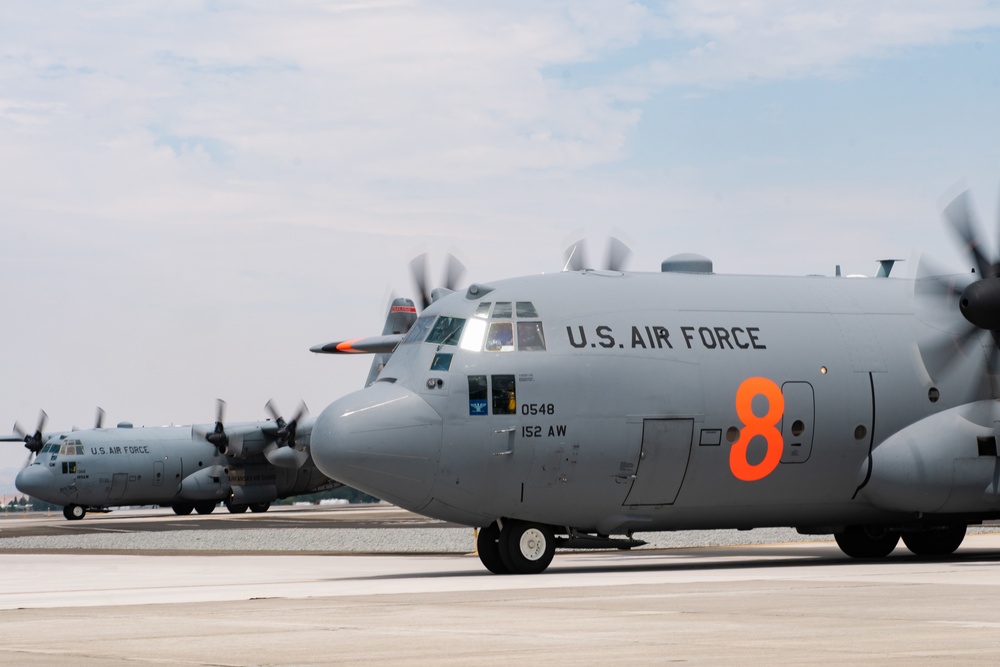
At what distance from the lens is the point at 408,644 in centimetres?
1302

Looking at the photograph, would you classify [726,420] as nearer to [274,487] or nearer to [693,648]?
[693,648]

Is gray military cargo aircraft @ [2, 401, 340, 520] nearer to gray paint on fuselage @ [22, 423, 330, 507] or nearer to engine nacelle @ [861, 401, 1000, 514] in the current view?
gray paint on fuselage @ [22, 423, 330, 507]

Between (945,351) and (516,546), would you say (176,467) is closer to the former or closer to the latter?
(516,546)

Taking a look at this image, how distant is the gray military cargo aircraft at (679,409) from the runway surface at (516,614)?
1173mm

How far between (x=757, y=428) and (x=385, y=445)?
6770mm

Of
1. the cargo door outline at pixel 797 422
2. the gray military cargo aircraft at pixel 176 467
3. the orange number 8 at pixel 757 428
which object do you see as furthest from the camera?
the gray military cargo aircraft at pixel 176 467

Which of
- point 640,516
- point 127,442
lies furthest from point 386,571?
point 127,442

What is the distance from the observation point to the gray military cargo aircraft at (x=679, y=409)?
24.2m

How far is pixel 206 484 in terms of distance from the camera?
73.7 m

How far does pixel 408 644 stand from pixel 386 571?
13.5 meters

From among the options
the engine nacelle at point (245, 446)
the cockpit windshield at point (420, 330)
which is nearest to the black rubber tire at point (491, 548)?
the cockpit windshield at point (420, 330)

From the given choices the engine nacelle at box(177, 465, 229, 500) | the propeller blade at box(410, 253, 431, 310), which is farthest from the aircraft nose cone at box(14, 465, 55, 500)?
the propeller blade at box(410, 253, 431, 310)

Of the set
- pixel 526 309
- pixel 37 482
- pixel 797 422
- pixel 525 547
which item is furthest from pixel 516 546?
pixel 37 482

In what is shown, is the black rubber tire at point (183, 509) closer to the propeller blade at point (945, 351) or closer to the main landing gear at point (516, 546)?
the main landing gear at point (516, 546)
